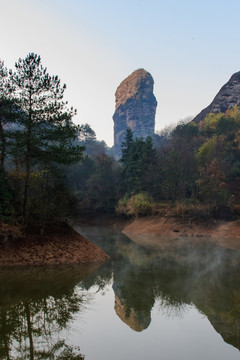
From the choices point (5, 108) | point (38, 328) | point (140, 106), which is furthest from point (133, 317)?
point (140, 106)

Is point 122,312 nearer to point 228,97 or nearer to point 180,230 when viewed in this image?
point 180,230

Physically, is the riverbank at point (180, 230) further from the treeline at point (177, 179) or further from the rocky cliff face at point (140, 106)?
the rocky cliff face at point (140, 106)

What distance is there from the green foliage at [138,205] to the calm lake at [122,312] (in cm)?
2450

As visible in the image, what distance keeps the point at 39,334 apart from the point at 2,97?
1830 cm

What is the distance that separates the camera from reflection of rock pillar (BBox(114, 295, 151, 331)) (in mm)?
11414

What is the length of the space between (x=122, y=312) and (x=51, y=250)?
34.6 ft

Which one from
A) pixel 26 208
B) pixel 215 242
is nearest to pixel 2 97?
pixel 26 208

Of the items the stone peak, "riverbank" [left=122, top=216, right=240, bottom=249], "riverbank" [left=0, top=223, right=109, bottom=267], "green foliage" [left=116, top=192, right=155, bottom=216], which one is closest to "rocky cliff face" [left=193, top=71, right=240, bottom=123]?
"green foliage" [left=116, top=192, right=155, bottom=216]

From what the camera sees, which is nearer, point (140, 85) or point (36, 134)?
point (36, 134)

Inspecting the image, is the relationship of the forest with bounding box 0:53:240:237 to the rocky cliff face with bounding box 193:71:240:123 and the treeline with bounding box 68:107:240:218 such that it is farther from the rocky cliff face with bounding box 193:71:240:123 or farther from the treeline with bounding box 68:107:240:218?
the rocky cliff face with bounding box 193:71:240:123

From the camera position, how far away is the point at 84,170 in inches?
2736

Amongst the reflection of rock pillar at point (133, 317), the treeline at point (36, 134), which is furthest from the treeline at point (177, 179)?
the reflection of rock pillar at point (133, 317)

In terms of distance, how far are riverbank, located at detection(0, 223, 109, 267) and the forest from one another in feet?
3.12

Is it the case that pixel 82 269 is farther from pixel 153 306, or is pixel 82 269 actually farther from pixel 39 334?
pixel 39 334
